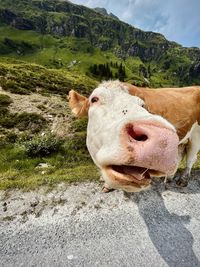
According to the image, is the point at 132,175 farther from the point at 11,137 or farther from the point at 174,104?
the point at 11,137

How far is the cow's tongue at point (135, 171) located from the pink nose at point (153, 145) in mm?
220

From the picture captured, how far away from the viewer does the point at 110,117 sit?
187 inches

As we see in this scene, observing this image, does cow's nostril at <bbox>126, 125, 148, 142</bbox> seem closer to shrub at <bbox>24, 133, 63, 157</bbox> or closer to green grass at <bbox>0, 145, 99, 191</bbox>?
green grass at <bbox>0, 145, 99, 191</bbox>

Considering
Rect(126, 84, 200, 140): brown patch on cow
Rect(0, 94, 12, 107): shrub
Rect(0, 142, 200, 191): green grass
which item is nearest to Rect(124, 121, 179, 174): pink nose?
Rect(126, 84, 200, 140): brown patch on cow

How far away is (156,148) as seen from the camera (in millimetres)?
3438

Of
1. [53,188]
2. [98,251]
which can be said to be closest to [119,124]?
[98,251]

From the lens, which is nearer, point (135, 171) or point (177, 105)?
point (135, 171)

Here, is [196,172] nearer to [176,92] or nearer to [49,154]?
[176,92]

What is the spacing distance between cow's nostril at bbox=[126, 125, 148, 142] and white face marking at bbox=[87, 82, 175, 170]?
16cm

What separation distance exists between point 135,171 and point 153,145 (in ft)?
1.84

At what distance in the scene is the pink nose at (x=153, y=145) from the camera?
135 inches

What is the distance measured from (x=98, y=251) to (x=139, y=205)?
83.0 inches

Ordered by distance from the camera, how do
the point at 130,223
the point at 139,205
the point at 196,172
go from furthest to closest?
the point at 196,172, the point at 139,205, the point at 130,223

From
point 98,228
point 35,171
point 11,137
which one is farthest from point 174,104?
point 11,137
